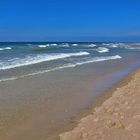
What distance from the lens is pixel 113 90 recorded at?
11.9 meters

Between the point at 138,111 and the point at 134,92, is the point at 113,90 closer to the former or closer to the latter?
the point at 134,92

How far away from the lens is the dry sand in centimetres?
603

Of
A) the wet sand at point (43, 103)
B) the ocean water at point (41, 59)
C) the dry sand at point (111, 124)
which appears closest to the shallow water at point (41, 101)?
the wet sand at point (43, 103)

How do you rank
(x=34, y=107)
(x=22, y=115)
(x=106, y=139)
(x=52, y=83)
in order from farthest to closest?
(x=52, y=83), (x=34, y=107), (x=22, y=115), (x=106, y=139)

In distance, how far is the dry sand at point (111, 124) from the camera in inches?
237

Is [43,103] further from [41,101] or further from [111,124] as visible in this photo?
[111,124]

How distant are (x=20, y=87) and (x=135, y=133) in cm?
→ 677

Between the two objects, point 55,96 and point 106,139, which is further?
point 55,96

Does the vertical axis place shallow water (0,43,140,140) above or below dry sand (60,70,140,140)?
below

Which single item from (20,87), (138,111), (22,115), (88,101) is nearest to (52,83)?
(20,87)

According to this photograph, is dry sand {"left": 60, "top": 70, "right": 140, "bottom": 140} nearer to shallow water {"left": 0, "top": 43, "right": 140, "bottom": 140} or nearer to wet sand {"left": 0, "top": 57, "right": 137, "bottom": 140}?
wet sand {"left": 0, "top": 57, "right": 137, "bottom": 140}

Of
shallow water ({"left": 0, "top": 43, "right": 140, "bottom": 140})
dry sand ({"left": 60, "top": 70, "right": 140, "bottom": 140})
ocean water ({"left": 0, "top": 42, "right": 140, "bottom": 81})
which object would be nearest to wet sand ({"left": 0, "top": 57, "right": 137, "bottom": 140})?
shallow water ({"left": 0, "top": 43, "right": 140, "bottom": 140})

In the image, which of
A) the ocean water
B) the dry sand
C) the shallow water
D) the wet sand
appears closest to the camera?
the dry sand

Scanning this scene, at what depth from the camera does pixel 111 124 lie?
21.8ft
